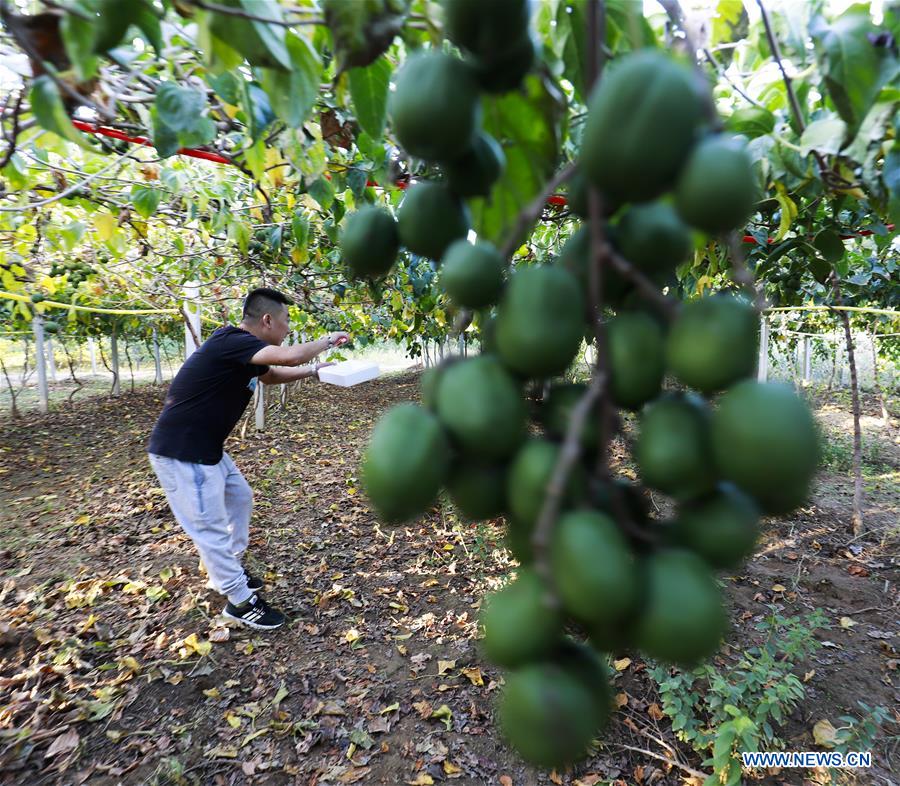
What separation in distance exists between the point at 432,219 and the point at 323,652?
3854 mm

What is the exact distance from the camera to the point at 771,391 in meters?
0.51

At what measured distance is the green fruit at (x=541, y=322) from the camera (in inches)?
21.0

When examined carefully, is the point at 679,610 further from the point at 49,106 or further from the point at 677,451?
the point at 49,106

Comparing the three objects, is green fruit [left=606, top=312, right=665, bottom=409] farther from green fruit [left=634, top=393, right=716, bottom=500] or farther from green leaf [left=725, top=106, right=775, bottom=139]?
green leaf [left=725, top=106, right=775, bottom=139]

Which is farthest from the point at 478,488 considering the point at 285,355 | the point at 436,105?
the point at 285,355

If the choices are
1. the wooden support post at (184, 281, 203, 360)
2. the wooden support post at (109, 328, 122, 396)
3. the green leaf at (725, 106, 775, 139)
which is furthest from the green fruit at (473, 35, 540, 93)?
the wooden support post at (109, 328, 122, 396)

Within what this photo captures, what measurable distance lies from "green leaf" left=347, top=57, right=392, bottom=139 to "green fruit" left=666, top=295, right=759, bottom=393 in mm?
808

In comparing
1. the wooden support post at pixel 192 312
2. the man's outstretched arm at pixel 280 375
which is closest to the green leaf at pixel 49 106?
the man's outstretched arm at pixel 280 375

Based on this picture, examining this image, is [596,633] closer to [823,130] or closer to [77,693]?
[823,130]

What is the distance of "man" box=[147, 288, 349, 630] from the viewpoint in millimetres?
3811

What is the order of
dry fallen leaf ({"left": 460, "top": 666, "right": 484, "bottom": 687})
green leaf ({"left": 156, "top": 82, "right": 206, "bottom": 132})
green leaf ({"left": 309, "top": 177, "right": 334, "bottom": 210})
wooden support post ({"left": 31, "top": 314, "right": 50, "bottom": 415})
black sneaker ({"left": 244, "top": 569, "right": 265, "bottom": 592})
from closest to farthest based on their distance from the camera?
green leaf ({"left": 156, "top": 82, "right": 206, "bottom": 132})
green leaf ({"left": 309, "top": 177, "right": 334, "bottom": 210})
dry fallen leaf ({"left": 460, "top": 666, "right": 484, "bottom": 687})
black sneaker ({"left": 244, "top": 569, "right": 265, "bottom": 592})
wooden support post ({"left": 31, "top": 314, "right": 50, "bottom": 415})

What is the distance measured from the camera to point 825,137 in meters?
1.18

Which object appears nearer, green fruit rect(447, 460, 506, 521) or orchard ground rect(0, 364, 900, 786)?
green fruit rect(447, 460, 506, 521)

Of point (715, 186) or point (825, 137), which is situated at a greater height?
point (825, 137)
